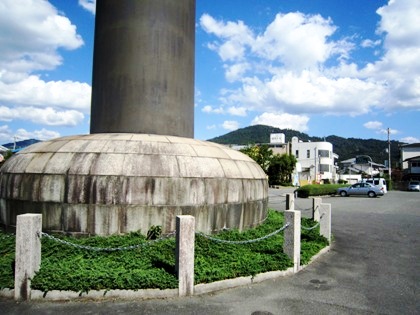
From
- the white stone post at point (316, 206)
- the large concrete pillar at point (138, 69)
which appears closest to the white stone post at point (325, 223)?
the white stone post at point (316, 206)

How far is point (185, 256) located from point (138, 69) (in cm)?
645

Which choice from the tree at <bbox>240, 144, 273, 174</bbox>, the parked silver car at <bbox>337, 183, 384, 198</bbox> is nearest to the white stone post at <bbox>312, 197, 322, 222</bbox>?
the parked silver car at <bbox>337, 183, 384, 198</bbox>

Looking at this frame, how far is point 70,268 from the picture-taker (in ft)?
20.5

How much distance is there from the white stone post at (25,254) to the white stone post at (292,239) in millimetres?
5124

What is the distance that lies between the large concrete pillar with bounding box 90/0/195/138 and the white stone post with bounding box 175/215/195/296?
502 centimetres

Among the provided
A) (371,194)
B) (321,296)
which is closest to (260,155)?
(371,194)

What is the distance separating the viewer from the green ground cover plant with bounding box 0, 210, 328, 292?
5906mm

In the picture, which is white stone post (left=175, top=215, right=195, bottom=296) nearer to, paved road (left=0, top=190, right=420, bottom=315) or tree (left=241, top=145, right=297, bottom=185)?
paved road (left=0, top=190, right=420, bottom=315)

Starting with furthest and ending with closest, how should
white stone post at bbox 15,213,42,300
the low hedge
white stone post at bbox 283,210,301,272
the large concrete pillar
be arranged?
the low hedge → the large concrete pillar → white stone post at bbox 283,210,301,272 → white stone post at bbox 15,213,42,300

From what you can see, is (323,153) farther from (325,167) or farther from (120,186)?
(120,186)

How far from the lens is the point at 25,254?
5.95m

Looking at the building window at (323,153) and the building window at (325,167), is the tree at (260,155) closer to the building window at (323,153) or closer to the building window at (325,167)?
the building window at (323,153)

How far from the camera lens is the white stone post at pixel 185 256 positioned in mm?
6051

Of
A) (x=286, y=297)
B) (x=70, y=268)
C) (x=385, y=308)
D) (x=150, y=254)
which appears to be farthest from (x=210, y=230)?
(x=385, y=308)
